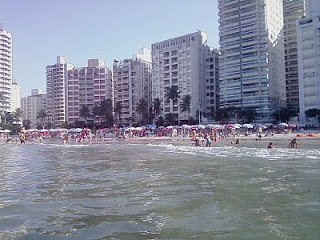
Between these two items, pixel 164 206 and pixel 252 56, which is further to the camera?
pixel 252 56

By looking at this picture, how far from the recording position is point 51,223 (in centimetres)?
892

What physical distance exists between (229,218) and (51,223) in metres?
4.76

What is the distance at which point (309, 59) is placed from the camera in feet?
345

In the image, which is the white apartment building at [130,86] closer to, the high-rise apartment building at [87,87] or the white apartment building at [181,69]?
the high-rise apartment building at [87,87]

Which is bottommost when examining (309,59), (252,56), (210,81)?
(210,81)

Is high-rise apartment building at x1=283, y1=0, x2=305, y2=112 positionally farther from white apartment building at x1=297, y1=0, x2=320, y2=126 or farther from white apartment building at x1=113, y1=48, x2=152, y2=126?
white apartment building at x1=113, y1=48, x2=152, y2=126

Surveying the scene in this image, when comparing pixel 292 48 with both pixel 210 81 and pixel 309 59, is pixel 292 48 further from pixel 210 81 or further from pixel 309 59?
pixel 210 81

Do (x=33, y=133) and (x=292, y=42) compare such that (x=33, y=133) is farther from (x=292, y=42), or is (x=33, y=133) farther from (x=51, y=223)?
(x=292, y=42)

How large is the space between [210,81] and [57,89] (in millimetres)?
81541

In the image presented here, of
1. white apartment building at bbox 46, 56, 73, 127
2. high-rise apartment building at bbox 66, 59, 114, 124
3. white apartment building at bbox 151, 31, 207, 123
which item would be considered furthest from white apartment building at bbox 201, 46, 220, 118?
white apartment building at bbox 46, 56, 73, 127

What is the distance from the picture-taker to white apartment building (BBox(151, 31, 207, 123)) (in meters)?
130

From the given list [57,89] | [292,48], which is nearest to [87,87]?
[57,89]

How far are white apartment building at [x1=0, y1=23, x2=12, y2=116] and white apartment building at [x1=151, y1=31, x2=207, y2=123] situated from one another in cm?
7321

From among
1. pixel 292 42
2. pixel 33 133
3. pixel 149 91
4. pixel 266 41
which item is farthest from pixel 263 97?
pixel 33 133
